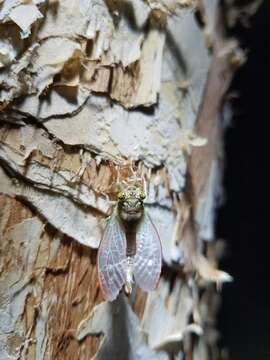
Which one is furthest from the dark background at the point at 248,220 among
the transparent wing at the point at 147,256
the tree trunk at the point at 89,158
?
the transparent wing at the point at 147,256

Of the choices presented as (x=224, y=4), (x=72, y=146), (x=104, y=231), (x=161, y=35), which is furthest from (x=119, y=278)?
(x=224, y=4)

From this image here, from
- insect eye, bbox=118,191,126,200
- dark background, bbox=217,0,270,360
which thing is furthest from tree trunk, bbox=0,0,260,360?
dark background, bbox=217,0,270,360

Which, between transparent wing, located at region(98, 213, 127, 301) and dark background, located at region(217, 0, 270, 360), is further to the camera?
dark background, located at region(217, 0, 270, 360)

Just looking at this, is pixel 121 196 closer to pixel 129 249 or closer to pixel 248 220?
pixel 129 249

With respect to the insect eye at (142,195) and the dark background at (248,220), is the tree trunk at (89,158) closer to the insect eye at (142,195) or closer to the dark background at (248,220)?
the insect eye at (142,195)

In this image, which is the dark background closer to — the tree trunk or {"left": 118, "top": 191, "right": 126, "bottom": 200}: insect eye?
the tree trunk

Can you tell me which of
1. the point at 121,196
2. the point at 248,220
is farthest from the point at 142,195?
the point at 248,220
